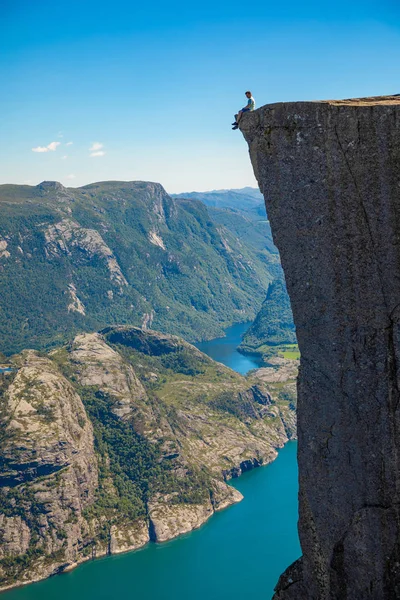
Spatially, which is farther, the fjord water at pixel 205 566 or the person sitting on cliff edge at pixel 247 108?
the fjord water at pixel 205 566

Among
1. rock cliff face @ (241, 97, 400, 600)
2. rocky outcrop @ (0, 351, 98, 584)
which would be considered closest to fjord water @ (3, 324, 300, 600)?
rocky outcrop @ (0, 351, 98, 584)

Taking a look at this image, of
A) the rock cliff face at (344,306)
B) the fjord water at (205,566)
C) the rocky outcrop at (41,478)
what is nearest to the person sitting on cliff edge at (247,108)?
the rock cliff face at (344,306)

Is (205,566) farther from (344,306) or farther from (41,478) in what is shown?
(344,306)

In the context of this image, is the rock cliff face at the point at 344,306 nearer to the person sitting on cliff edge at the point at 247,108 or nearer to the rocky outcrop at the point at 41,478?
the person sitting on cliff edge at the point at 247,108

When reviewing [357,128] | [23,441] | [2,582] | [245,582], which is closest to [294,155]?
[357,128]

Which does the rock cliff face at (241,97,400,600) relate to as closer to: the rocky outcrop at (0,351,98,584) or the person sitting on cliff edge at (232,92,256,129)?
the person sitting on cliff edge at (232,92,256,129)
